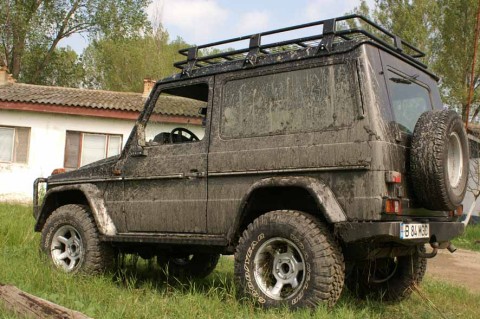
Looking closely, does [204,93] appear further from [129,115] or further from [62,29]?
[62,29]

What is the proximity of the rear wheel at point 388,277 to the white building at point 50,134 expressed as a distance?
37.3 feet

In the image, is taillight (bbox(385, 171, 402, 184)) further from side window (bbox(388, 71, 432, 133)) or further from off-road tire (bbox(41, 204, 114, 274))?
off-road tire (bbox(41, 204, 114, 274))

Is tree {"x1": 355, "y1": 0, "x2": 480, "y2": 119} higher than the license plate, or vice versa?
tree {"x1": 355, "y1": 0, "x2": 480, "y2": 119}

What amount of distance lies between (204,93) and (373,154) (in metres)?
1.98

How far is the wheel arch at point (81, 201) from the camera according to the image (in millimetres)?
5402

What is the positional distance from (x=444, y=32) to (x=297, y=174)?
22.9 meters

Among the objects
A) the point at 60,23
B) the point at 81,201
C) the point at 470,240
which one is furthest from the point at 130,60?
the point at 81,201

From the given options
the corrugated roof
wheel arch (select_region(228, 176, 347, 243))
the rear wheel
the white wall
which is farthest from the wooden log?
the white wall

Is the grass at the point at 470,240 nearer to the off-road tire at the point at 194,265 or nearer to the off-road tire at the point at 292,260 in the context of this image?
the off-road tire at the point at 194,265

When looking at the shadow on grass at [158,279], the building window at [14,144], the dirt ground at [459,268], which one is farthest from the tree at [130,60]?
the shadow on grass at [158,279]

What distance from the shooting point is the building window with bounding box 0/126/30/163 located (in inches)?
622

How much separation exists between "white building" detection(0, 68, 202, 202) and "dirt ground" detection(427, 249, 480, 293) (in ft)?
30.9

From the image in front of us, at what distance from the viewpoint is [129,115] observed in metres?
15.6

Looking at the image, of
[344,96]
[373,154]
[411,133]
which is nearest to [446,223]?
[411,133]
